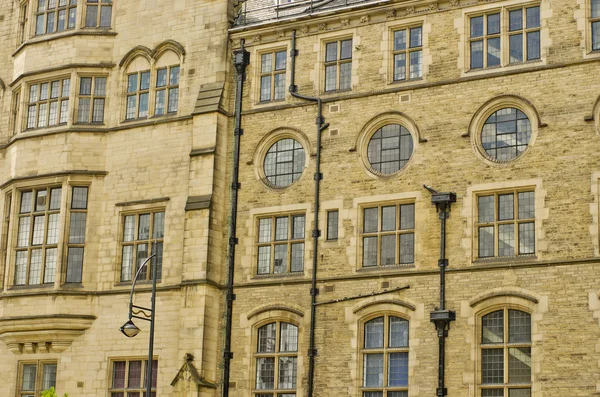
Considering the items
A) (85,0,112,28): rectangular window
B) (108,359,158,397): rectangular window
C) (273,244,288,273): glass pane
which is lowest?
(108,359,158,397): rectangular window

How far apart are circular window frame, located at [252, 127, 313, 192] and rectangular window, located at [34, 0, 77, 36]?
7727mm

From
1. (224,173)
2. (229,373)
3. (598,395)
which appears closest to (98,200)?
(224,173)

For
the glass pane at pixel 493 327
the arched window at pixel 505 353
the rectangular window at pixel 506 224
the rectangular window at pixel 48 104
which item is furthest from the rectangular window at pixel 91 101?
the arched window at pixel 505 353

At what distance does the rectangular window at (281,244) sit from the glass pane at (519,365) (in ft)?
21.1

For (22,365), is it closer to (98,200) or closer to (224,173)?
(98,200)

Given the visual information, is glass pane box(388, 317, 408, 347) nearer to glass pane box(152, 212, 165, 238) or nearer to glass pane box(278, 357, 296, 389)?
glass pane box(278, 357, 296, 389)

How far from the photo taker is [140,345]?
3544cm

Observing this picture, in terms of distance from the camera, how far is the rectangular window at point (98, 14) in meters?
39.0

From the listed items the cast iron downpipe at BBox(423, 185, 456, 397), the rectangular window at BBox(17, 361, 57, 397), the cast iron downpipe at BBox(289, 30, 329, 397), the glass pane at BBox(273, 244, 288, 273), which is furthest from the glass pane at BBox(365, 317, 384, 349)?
the rectangular window at BBox(17, 361, 57, 397)

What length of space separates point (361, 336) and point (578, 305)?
5.80 meters

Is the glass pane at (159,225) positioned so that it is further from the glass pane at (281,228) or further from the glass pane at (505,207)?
the glass pane at (505,207)

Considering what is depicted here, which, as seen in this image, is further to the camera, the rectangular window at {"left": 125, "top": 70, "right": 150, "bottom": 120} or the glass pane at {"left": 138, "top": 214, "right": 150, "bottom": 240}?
the rectangular window at {"left": 125, "top": 70, "right": 150, "bottom": 120}

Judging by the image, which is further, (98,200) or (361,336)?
(98,200)

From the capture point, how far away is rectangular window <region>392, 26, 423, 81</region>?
34125mm
